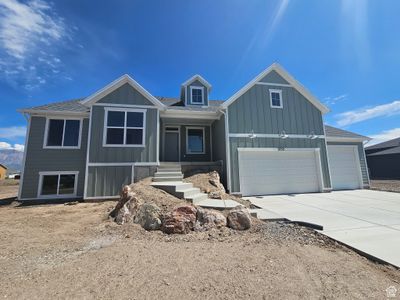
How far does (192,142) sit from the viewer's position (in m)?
12.1

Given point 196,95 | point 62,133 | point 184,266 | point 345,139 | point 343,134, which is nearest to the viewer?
point 184,266

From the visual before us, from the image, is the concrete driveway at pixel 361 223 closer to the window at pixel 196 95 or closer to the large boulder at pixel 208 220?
the large boulder at pixel 208 220

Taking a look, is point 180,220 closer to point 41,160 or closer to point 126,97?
point 126,97

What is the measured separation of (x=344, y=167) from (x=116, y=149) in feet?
44.6

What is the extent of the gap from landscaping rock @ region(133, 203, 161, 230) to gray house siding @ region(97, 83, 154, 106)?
6.01 meters

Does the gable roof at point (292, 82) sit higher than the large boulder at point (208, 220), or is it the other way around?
the gable roof at point (292, 82)

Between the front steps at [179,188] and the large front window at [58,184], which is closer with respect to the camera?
the front steps at [179,188]

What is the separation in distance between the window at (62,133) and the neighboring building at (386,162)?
30.4m

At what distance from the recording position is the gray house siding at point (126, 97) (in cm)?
932

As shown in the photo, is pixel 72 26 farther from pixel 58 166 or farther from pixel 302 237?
pixel 302 237

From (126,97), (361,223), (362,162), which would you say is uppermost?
(126,97)

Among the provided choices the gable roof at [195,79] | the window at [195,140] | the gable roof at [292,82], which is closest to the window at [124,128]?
the window at [195,140]

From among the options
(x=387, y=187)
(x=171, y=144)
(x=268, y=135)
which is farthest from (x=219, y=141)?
(x=387, y=187)

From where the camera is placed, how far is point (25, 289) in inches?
97.0
